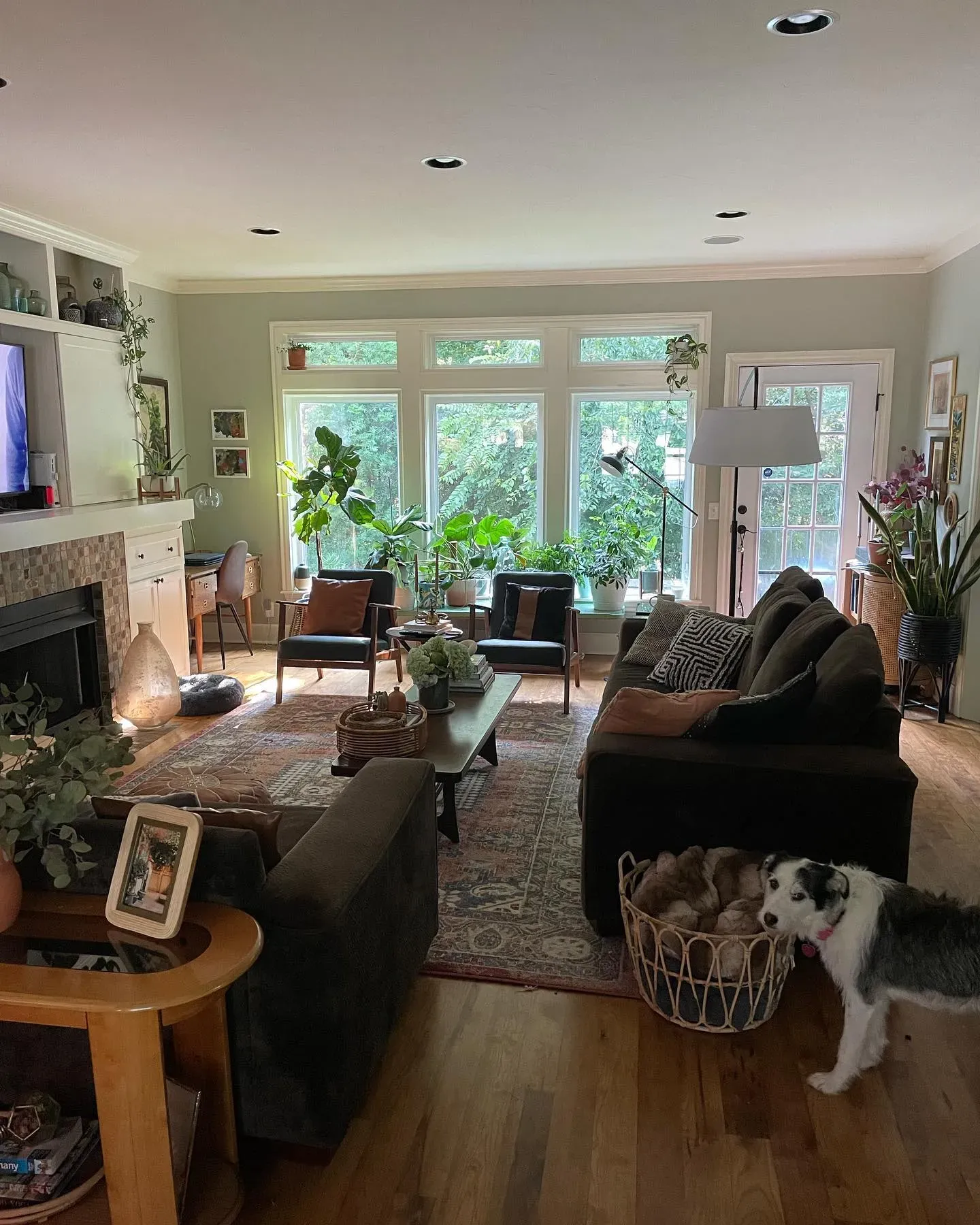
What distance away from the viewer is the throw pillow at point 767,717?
8.67 feet

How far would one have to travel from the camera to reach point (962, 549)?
485 centimetres

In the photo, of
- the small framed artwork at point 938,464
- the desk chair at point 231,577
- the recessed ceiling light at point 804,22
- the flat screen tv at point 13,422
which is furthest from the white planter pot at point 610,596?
the recessed ceiling light at point 804,22

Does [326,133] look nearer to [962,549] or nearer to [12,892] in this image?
[12,892]

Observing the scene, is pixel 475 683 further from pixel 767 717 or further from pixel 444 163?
pixel 444 163

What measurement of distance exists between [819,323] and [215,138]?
13.5 feet

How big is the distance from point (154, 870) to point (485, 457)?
538 cm

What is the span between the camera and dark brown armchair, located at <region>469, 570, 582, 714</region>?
5.21m

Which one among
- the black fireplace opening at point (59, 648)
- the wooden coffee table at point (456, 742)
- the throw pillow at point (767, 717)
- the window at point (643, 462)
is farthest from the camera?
the window at point (643, 462)

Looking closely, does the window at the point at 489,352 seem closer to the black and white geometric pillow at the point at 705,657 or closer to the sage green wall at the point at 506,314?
the sage green wall at the point at 506,314

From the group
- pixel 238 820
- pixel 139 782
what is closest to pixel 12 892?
pixel 238 820

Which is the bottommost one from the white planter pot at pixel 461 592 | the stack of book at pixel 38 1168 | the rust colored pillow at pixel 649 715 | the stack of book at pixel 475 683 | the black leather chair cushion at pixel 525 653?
the stack of book at pixel 38 1168

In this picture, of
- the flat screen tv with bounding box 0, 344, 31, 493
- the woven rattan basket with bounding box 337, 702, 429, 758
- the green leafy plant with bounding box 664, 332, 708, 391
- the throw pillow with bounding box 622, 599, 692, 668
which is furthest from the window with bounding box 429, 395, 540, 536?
the woven rattan basket with bounding box 337, 702, 429, 758

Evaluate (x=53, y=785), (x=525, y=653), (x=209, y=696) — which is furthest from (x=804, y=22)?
(x=209, y=696)

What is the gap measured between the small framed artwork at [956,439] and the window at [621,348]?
6.31ft
